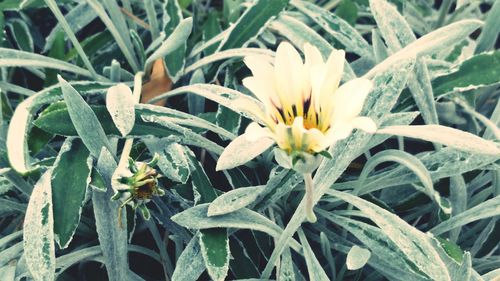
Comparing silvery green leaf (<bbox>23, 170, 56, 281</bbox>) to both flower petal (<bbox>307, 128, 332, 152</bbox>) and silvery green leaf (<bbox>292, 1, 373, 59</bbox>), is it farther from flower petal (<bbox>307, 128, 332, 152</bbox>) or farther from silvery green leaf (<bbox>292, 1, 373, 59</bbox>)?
silvery green leaf (<bbox>292, 1, 373, 59</bbox>)

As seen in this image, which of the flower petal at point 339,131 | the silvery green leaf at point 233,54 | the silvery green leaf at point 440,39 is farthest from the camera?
the silvery green leaf at point 233,54

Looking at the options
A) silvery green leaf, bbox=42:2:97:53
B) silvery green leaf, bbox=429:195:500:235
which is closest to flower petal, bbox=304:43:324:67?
silvery green leaf, bbox=429:195:500:235

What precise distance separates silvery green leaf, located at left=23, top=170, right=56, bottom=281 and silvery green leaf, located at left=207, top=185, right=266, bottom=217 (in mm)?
179

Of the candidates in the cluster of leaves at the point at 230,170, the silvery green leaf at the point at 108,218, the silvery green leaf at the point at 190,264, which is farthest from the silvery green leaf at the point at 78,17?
the silvery green leaf at the point at 190,264

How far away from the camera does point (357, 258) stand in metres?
0.71

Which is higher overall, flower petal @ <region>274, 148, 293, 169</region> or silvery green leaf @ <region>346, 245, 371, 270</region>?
flower petal @ <region>274, 148, 293, 169</region>

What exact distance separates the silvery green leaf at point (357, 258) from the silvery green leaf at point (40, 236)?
1.06 feet

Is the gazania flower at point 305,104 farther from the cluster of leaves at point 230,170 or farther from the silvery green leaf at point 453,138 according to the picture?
the silvery green leaf at point 453,138

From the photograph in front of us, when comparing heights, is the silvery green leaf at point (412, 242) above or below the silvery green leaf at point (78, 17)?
below

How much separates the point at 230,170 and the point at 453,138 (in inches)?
11.7

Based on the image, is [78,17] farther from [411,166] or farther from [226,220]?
[411,166]

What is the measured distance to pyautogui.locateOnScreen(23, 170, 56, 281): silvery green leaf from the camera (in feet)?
2.27

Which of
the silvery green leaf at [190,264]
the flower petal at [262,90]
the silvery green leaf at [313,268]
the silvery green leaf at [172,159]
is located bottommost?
the silvery green leaf at [313,268]

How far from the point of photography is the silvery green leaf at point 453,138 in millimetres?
690
